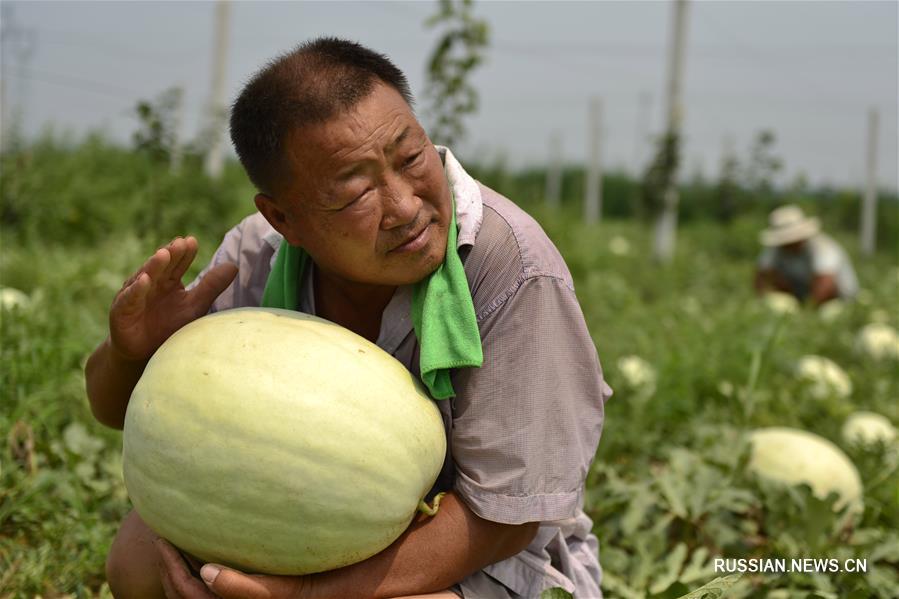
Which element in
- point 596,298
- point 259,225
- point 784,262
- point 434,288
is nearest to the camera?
point 434,288

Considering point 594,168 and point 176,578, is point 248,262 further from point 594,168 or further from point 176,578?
point 594,168

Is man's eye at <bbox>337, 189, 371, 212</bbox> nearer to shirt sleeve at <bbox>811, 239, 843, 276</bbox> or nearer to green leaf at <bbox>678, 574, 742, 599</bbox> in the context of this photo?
green leaf at <bbox>678, 574, 742, 599</bbox>

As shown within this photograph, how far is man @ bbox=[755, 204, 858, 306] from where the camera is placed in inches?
308

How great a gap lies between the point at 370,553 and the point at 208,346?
0.49 m

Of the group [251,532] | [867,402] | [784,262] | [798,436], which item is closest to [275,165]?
[251,532]

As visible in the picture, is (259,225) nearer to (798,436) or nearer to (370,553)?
(370,553)

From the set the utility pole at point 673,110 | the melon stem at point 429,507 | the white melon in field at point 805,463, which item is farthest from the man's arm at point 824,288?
the melon stem at point 429,507

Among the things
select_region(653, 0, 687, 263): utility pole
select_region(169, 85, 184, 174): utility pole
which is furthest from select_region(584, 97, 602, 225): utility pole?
select_region(169, 85, 184, 174): utility pole

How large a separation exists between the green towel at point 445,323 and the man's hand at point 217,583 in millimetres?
448

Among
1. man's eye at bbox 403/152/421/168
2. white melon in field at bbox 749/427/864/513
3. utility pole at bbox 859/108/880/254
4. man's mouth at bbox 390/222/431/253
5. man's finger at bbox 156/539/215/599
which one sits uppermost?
man's eye at bbox 403/152/421/168

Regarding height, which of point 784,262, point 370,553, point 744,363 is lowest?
point 784,262

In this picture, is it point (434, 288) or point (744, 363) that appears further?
point (744, 363)

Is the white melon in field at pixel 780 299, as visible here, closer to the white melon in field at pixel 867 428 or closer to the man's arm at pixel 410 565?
the white melon in field at pixel 867 428

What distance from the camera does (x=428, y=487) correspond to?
1766 millimetres
